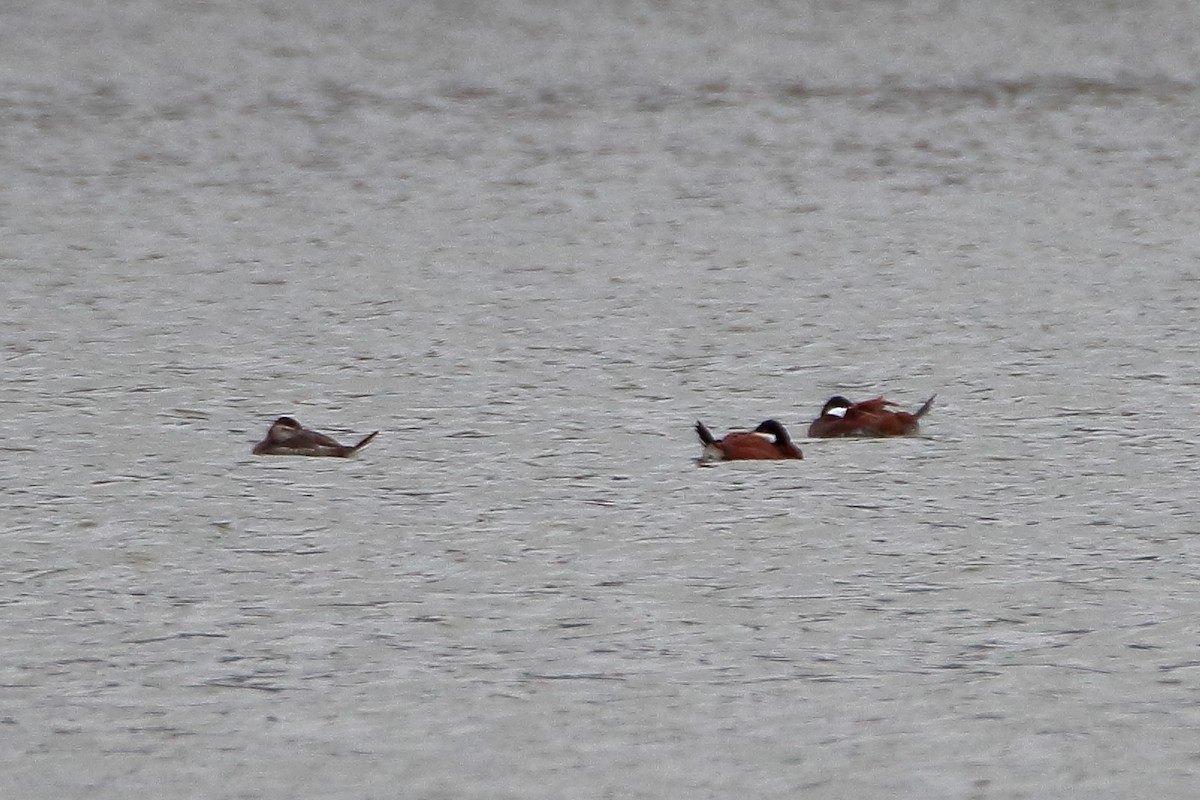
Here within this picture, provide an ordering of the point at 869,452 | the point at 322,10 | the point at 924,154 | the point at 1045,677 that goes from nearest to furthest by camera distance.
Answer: the point at 1045,677, the point at 869,452, the point at 924,154, the point at 322,10

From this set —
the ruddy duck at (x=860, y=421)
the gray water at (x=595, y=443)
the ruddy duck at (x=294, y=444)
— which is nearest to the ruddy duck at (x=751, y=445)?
the gray water at (x=595, y=443)

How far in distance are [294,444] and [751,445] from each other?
7.44ft

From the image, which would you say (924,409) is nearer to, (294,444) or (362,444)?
(362,444)

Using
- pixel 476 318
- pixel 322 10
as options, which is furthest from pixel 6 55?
pixel 476 318

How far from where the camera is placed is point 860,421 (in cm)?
1188

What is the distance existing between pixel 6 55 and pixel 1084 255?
55.9 ft

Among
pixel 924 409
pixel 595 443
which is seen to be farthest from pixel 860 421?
pixel 595 443

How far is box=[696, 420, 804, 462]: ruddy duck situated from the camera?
11.2m

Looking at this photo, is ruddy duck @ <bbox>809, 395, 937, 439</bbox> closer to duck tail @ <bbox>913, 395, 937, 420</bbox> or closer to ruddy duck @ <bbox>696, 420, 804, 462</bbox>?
duck tail @ <bbox>913, 395, 937, 420</bbox>

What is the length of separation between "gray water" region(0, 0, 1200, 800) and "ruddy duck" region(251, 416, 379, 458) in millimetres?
208

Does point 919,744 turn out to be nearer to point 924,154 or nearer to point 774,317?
point 774,317

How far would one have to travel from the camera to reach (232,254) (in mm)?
17969

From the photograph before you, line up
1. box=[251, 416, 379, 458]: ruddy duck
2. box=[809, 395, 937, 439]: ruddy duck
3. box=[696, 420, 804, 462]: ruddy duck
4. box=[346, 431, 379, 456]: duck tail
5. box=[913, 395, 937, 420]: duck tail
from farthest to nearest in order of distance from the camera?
box=[913, 395, 937, 420]: duck tail
box=[809, 395, 937, 439]: ruddy duck
box=[346, 431, 379, 456]: duck tail
box=[251, 416, 379, 458]: ruddy duck
box=[696, 420, 804, 462]: ruddy duck

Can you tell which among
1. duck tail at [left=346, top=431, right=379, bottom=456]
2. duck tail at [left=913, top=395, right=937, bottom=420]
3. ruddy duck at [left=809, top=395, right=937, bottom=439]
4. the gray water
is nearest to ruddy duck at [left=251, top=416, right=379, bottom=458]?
duck tail at [left=346, top=431, right=379, bottom=456]
